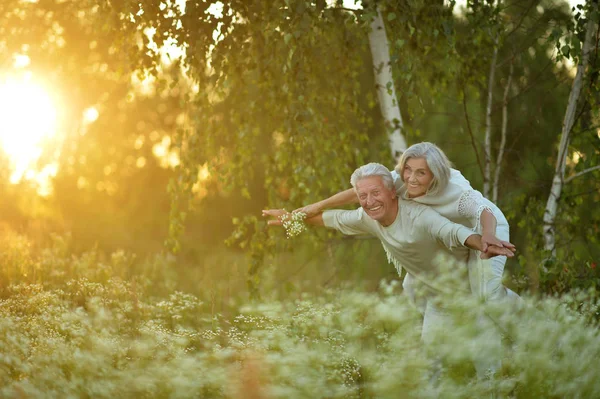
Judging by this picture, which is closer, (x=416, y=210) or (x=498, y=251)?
(x=498, y=251)

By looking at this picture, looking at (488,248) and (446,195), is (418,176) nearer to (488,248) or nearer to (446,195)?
(446,195)

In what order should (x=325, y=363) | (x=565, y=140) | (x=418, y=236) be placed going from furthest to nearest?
(x=565, y=140)
(x=418, y=236)
(x=325, y=363)

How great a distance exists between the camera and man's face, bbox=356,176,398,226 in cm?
371

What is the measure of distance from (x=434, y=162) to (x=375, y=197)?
0.34 metres

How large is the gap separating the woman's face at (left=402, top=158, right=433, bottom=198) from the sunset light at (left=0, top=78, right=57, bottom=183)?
12.6 feet

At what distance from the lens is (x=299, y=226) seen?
3.99 meters

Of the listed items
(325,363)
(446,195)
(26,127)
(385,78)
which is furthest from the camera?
(26,127)

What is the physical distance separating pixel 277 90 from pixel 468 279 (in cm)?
220

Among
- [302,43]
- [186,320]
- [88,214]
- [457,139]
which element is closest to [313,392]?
[186,320]

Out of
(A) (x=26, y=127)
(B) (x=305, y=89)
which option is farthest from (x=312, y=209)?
(A) (x=26, y=127)

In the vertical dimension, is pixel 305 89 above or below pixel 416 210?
above

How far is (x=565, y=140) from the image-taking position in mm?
5410

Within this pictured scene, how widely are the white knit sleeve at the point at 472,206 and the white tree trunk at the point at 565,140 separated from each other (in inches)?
72.2

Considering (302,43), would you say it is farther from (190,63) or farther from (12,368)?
(12,368)
